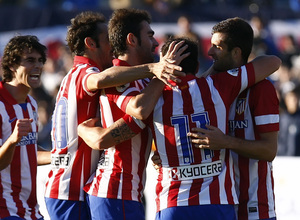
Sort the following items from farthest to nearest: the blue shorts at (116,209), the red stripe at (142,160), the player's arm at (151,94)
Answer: the red stripe at (142,160) < the blue shorts at (116,209) < the player's arm at (151,94)

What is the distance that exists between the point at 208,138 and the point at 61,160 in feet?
4.66

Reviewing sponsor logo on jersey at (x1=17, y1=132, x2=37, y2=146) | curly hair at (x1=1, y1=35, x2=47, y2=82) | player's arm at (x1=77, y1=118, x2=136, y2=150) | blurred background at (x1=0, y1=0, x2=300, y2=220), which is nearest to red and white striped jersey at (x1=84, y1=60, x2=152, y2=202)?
player's arm at (x1=77, y1=118, x2=136, y2=150)

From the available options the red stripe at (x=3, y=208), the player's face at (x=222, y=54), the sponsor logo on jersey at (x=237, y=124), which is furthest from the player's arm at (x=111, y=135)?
the red stripe at (x=3, y=208)

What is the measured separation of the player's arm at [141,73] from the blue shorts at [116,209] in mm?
905

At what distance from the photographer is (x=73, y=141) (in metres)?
5.58

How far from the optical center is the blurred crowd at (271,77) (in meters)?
9.62

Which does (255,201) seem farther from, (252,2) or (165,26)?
(252,2)

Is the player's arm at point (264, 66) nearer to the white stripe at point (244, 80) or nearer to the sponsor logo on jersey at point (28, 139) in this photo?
the white stripe at point (244, 80)

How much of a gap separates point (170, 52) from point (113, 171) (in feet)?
3.51

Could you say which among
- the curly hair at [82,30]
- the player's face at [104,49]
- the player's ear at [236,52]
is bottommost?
the player's ear at [236,52]

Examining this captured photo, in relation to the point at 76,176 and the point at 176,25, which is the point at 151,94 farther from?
the point at 176,25

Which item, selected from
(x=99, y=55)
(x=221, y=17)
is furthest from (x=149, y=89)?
(x=221, y=17)

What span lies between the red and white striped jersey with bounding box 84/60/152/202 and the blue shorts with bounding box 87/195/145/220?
0.13 feet

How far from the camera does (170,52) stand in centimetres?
487
